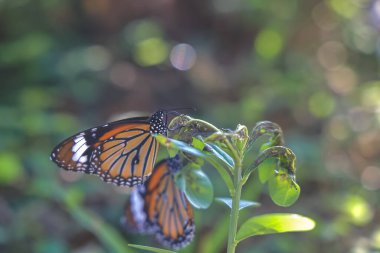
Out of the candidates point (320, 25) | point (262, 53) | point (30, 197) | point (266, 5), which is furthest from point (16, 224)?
point (320, 25)

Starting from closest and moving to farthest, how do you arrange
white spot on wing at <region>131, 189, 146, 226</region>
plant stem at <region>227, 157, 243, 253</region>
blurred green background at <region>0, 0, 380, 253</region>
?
plant stem at <region>227, 157, 243, 253</region> < white spot on wing at <region>131, 189, 146, 226</region> < blurred green background at <region>0, 0, 380, 253</region>

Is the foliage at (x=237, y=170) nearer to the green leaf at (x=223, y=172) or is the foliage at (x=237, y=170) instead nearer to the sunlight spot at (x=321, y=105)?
the green leaf at (x=223, y=172)

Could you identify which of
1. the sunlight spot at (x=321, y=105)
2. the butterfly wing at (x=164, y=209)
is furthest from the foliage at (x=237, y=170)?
the sunlight spot at (x=321, y=105)

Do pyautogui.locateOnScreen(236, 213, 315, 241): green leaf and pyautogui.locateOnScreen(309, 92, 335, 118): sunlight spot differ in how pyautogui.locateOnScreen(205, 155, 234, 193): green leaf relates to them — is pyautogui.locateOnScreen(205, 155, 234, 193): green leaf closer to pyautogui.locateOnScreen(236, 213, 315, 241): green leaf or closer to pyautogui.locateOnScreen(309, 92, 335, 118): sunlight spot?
pyautogui.locateOnScreen(236, 213, 315, 241): green leaf

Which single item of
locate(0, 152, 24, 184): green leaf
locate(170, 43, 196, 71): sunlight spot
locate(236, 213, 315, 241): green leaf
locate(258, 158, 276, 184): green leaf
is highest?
locate(170, 43, 196, 71): sunlight spot

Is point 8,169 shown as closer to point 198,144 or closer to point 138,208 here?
point 138,208

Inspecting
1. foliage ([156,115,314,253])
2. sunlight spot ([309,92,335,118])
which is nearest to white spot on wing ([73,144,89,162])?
foliage ([156,115,314,253])

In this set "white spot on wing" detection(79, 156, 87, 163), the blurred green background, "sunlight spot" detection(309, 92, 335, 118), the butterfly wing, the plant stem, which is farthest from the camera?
"sunlight spot" detection(309, 92, 335, 118)

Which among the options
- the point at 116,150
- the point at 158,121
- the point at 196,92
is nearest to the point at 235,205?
the point at 158,121
